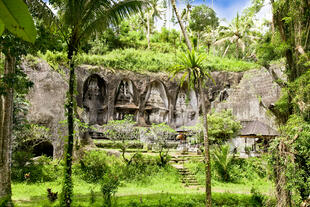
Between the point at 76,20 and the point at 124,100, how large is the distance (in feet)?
50.8

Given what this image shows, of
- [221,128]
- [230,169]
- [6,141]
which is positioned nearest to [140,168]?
[230,169]

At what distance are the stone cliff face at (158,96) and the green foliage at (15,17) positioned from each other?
55.4ft

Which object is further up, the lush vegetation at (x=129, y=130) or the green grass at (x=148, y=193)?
the lush vegetation at (x=129, y=130)

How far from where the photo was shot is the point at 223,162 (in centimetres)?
1481

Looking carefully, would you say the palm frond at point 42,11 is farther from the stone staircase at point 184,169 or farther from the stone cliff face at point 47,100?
the stone staircase at point 184,169

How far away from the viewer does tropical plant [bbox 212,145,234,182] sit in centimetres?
1483

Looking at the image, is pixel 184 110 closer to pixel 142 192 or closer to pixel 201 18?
pixel 201 18

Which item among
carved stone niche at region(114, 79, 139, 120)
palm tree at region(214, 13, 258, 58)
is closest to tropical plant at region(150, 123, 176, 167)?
carved stone niche at region(114, 79, 139, 120)

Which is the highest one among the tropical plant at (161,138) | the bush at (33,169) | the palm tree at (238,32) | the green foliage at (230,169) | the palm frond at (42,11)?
the palm tree at (238,32)

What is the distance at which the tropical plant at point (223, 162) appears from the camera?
1483cm

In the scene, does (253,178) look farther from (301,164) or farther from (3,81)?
(3,81)

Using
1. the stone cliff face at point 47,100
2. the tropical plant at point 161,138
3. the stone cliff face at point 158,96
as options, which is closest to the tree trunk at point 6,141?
the stone cliff face at point 47,100

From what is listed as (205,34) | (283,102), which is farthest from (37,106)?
(205,34)

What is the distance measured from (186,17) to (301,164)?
88.0ft
